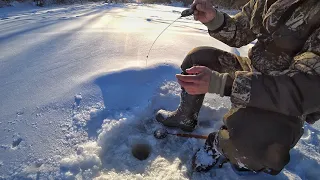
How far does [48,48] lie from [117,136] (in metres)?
1.45

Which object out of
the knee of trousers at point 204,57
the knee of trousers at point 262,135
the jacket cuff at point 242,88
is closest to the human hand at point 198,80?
the jacket cuff at point 242,88

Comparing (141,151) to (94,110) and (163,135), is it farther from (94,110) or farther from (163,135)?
(94,110)

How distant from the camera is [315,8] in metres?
1.14

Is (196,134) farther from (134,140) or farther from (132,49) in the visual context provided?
(132,49)

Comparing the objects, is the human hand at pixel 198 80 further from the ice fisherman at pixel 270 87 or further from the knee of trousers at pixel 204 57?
the knee of trousers at pixel 204 57

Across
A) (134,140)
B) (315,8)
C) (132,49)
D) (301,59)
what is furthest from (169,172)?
(132,49)

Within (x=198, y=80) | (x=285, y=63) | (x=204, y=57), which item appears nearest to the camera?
(x=198, y=80)

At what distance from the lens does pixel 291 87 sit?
1.07m

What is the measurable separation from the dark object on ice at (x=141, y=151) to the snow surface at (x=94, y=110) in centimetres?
3

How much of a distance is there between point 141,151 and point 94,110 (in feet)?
1.42

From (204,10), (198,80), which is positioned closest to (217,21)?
(204,10)

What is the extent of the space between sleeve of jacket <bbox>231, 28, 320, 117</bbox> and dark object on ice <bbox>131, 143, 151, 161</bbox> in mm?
795

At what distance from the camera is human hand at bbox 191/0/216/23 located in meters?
1.64

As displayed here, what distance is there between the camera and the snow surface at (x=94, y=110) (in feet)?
4.94
